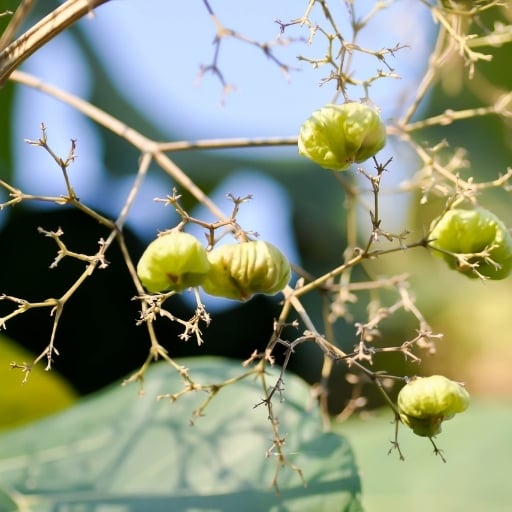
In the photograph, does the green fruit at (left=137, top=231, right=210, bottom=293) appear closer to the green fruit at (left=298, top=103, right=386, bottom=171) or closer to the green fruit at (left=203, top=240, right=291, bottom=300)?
the green fruit at (left=203, top=240, right=291, bottom=300)

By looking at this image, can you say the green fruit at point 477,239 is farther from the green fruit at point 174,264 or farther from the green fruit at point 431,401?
the green fruit at point 174,264

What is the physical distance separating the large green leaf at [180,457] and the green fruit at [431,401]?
10.4 inches

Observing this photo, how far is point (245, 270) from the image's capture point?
2.78 ft

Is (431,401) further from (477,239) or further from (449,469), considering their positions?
(449,469)

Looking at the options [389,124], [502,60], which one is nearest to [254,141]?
[389,124]

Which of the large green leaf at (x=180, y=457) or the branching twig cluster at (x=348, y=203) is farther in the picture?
the large green leaf at (x=180, y=457)

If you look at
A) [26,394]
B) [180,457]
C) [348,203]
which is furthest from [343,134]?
[26,394]

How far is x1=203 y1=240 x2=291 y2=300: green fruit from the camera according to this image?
0.85m

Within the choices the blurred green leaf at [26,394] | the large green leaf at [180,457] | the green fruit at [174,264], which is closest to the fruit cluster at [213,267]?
the green fruit at [174,264]

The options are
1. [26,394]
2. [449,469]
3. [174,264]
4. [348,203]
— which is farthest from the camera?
[26,394]

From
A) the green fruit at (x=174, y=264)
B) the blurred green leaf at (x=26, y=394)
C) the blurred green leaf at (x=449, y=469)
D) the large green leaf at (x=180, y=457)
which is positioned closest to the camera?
the green fruit at (x=174, y=264)

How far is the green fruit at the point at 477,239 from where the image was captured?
0.91 metres

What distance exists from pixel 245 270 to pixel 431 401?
21 centimetres

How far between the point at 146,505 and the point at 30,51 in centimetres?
73
